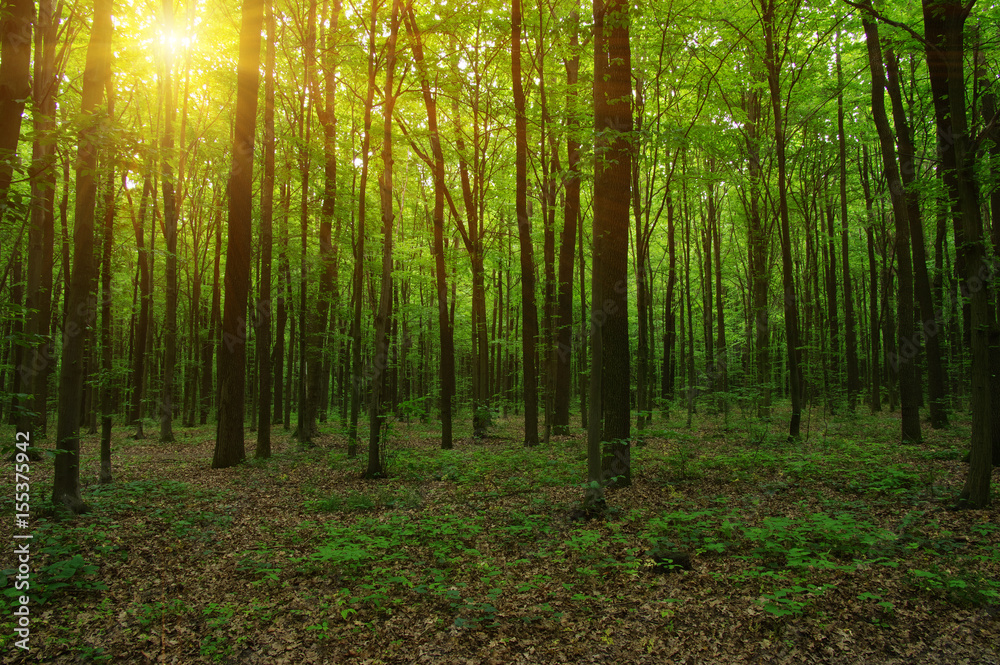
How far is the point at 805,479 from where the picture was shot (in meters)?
8.77

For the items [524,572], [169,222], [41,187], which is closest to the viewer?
[41,187]

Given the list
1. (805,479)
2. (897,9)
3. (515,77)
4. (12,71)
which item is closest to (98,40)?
(12,71)

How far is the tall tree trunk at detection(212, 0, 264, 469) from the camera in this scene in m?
11.3

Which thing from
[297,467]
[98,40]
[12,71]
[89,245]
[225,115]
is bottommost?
[297,467]

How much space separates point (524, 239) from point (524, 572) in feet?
33.2

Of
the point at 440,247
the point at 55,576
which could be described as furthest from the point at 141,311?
the point at 55,576

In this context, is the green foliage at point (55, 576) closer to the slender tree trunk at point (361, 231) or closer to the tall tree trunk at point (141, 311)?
the tall tree trunk at point (141, 311)

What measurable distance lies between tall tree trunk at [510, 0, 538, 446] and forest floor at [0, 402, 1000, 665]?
14.9 feet

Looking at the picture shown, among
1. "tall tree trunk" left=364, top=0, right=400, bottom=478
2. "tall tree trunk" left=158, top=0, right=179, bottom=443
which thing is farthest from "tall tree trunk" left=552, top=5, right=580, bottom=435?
"tall tree trunk" left=158, top=0, right=179, bottom=443

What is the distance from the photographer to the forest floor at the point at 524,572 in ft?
13.3

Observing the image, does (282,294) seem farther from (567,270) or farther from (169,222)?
(567,270)

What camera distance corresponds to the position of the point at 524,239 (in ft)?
46.0

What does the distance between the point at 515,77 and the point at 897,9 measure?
1323 centimetres

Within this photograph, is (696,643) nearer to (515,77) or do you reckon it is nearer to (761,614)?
(761,614)
